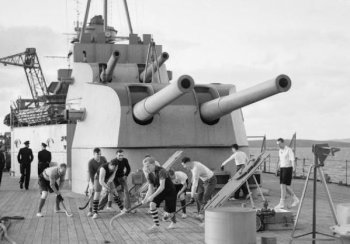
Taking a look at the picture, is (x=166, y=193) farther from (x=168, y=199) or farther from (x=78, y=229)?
(x=78, y=229)

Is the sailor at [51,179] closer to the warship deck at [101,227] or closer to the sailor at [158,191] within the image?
the warship deck at [101,227]

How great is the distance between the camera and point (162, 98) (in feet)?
34.2

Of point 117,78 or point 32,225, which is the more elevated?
point 117,78

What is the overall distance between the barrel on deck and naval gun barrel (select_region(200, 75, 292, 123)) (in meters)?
3.37

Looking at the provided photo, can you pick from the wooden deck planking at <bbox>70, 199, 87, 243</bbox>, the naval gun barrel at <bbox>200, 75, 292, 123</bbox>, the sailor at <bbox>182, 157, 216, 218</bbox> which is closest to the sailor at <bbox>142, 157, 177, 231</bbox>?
the sailor at <bbox>182, 157, 216, 218</bbox>

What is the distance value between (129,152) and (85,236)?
4450 millimetres

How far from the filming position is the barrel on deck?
247 inches

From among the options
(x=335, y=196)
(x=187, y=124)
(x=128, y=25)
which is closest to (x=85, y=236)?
(x=187, y=124)

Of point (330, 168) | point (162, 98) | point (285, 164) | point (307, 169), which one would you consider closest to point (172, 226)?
point (162, 98)

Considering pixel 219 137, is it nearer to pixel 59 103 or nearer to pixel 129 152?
pixel 129 152

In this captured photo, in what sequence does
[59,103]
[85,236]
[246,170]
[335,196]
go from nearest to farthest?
1. [85,236]
2. [246,170]
3. [335,196]
4. [59,103]

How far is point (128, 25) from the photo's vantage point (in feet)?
61.5

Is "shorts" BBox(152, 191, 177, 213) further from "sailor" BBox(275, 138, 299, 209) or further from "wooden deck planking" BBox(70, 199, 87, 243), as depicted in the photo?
"sailor" BBox(275, 138, 299, 209)

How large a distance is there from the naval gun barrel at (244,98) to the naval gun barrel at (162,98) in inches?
46.1
